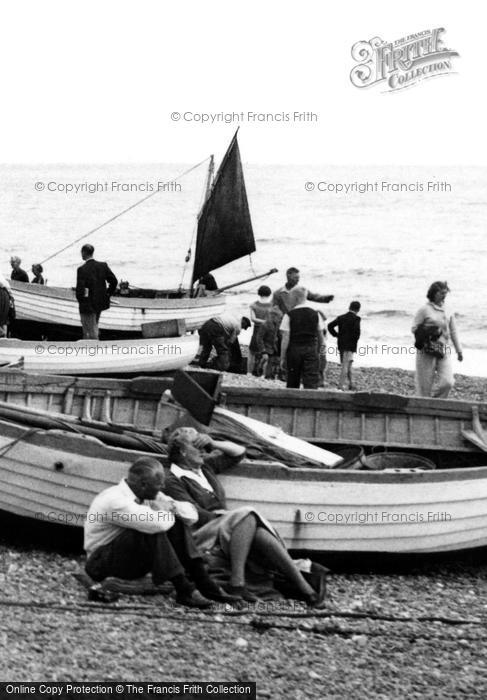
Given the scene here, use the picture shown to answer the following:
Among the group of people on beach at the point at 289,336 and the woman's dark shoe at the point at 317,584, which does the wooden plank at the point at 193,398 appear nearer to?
the woman's dark shoe at the point at 317,584

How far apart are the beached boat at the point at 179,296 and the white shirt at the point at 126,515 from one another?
12.5m

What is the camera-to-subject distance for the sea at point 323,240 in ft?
148

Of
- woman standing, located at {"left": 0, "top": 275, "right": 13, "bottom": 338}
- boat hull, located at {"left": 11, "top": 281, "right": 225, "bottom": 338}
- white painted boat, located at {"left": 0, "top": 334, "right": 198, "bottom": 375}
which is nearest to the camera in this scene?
woman standing, located at {"left": 0, "top": 275, "right": 13, "bottom": 338}

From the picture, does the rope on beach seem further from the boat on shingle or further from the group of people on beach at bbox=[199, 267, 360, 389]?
the group of people on beach at bbox=[199, 267, 360, 389]

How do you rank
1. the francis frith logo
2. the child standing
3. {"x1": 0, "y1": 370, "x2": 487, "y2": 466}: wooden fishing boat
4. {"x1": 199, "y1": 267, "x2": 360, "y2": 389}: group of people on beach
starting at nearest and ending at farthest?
{"x1": 0, "y1": 370, "x2": 487, "y2": 466}: wooden fishing boat
{"x1": 199, "y1": 267, "x2": 360, "y2": 389}: group of people on beach
the child standing
the francis frith logo

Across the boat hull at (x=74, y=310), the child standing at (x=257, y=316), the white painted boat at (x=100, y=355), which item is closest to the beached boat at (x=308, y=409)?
the white painted boat at (x=100, y=355)

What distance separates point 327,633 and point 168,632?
1.04 m

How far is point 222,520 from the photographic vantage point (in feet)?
26.7

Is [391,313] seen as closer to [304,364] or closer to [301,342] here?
[304,364]

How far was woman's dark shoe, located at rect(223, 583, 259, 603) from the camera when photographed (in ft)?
26.2

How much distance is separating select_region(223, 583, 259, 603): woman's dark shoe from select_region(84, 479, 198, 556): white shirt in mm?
520

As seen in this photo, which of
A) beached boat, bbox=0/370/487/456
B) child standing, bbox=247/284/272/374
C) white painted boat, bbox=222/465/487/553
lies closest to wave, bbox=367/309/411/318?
child standing, bbox=247/284/272/374

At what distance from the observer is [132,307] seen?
67.3 ft

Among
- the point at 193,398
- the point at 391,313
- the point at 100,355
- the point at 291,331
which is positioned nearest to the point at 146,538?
the point at 193,398
